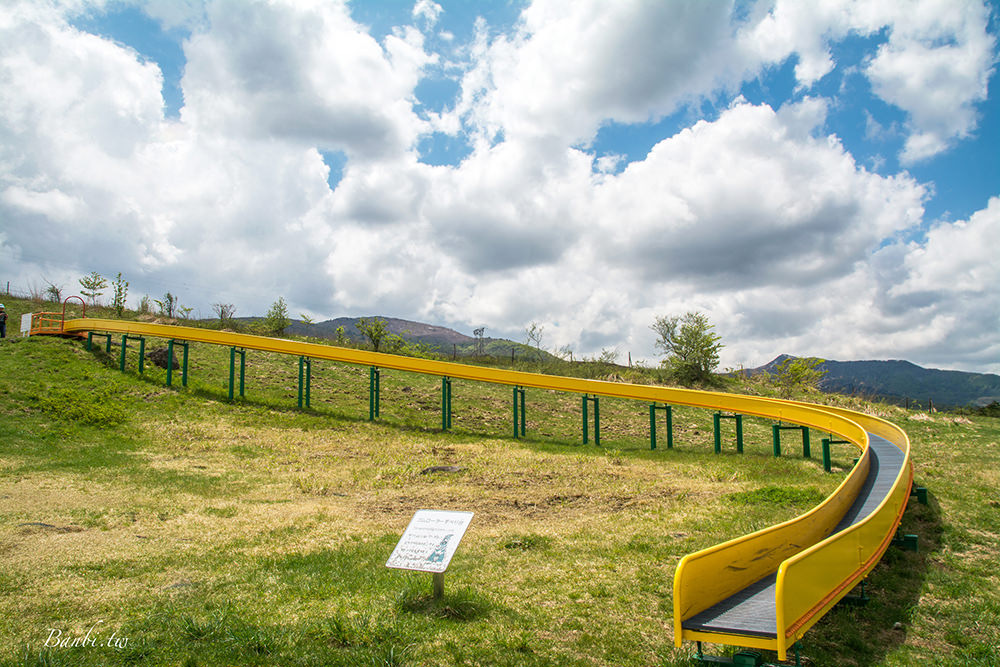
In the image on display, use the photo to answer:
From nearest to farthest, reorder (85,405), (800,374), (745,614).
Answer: (745,614), (85,405), (800,374)

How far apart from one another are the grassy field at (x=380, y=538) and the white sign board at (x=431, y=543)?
1.82 ft

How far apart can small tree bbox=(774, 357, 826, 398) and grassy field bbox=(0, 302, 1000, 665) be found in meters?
15.7

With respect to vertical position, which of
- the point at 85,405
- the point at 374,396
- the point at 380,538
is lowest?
the point at 380,538

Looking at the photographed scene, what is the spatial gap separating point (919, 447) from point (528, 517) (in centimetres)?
1530

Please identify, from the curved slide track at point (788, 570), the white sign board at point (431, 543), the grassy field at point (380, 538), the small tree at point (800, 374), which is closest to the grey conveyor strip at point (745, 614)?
the curved slide track at point (788, 570)

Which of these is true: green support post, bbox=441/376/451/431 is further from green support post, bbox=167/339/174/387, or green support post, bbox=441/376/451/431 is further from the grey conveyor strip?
the grey conveyor strip

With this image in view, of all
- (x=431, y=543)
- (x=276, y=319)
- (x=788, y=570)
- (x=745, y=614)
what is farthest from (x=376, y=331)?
(x=788, y=570)

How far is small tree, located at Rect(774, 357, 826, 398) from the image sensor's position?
37434 millimetres

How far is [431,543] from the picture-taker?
6051 mm

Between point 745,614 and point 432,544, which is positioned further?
point 432,544

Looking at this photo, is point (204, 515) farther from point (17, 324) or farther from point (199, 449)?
point (17, 324)

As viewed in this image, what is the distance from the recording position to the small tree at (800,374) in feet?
123

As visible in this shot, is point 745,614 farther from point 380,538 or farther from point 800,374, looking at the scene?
point 800,374

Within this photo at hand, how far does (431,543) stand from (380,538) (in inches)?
139
